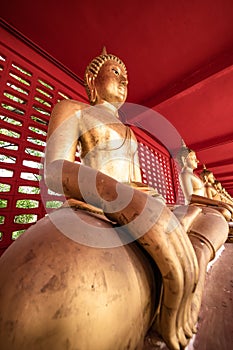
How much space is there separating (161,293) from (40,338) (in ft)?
0.87

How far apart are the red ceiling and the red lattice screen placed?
170 mm

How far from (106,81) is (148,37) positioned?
0.82 m

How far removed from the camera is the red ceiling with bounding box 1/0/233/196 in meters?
1.31

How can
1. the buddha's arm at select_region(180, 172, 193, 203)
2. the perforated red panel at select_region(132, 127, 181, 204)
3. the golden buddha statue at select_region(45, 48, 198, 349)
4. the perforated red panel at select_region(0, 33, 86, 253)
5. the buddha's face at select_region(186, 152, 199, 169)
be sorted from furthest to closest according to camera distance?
the perforated red panel at select_region(132, 127, 181, 204) → the buddha's face at select_region(186, 152, 199, 169) → the buddha's arm at select_region(180, 172, 193, 203) → the perforated red panel at select_region(0, 33, 86, 253) → the golden buddha statue at select_region(45, 48, 198, 349)

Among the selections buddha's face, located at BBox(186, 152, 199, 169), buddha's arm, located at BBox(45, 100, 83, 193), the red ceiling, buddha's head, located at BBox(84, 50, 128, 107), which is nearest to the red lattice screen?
the red ceiling

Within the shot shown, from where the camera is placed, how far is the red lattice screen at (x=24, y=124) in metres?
1.14

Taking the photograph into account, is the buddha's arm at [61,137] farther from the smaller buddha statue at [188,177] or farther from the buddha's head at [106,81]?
the smaller buddha statue at [188,177]

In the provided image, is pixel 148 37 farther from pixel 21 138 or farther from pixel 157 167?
pixel 157 167

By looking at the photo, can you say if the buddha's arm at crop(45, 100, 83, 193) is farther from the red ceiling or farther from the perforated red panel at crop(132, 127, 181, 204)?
the perforated red panel at crop(132, 127, 181, 204)

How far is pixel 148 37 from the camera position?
4.91 feet

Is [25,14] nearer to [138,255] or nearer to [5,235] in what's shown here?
[5,235]

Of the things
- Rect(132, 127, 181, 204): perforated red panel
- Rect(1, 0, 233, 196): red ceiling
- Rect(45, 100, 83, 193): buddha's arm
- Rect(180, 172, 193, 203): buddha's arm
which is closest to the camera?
Rect(45, 100, 83, 193): buddha's arm

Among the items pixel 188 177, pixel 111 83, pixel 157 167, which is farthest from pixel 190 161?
pixel 111 83

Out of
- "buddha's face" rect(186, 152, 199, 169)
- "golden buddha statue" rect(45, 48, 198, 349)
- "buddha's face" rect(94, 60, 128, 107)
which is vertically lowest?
"golden buddha statue" rect(45, 48, 198, 349)
